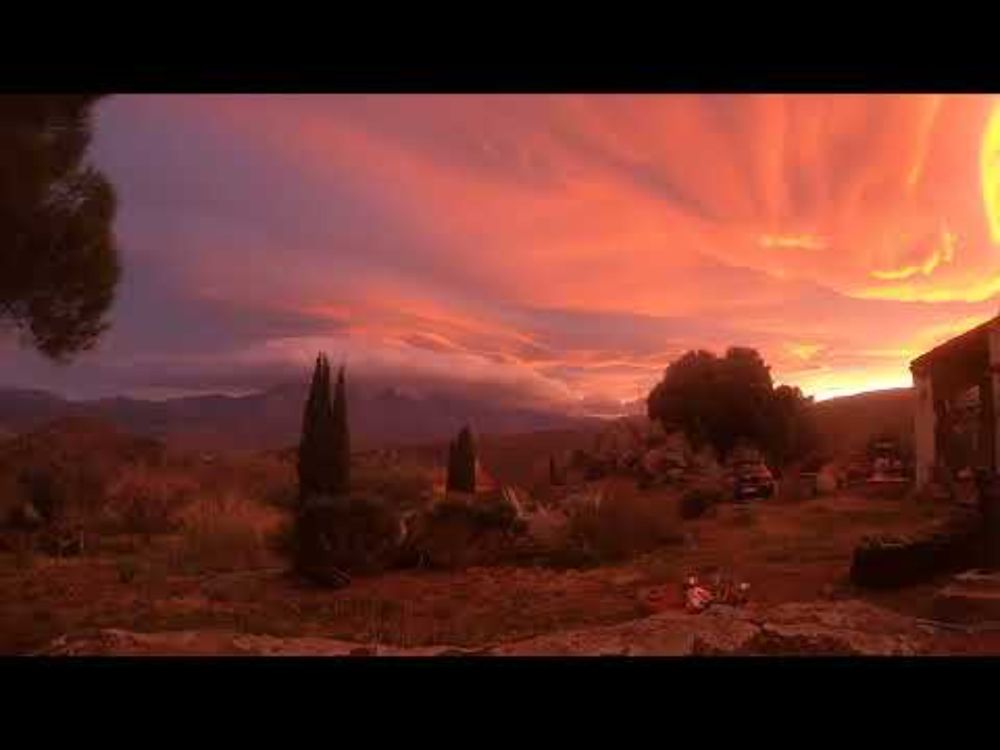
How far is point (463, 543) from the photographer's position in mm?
8914

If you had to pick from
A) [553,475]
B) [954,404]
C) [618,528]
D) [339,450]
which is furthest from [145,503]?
[954,404]

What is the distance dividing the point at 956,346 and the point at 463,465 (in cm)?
858

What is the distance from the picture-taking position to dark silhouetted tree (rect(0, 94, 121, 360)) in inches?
339

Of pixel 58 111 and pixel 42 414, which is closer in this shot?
pixel 58 111

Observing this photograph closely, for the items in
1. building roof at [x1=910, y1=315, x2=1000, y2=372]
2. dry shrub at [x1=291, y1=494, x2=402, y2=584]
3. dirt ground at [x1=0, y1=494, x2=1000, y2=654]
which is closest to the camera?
dirt ground at [x1=0, y1=494, x2=1000, y2=654]

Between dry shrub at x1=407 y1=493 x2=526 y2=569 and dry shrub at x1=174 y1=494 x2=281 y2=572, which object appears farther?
dry shrub at x1=174 y1=494 x2=281 y2=572

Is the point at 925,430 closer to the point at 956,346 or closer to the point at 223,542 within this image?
the point at 956,346

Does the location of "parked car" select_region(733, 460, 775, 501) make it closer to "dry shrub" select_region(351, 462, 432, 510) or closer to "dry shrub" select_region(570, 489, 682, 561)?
"dry shrub" select_region(570, 489, 682, 561)

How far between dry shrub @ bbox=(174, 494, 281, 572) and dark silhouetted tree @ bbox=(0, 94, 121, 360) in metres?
3.15

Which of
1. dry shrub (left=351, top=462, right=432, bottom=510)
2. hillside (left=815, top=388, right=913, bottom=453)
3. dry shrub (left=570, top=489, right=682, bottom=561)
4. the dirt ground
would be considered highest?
hillside (left=815, top=388, right=913, bottom=453)

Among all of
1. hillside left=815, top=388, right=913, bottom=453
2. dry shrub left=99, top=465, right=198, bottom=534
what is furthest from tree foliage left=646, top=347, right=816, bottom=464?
dry shrub left=99, top=465, right=198, bottom=534
